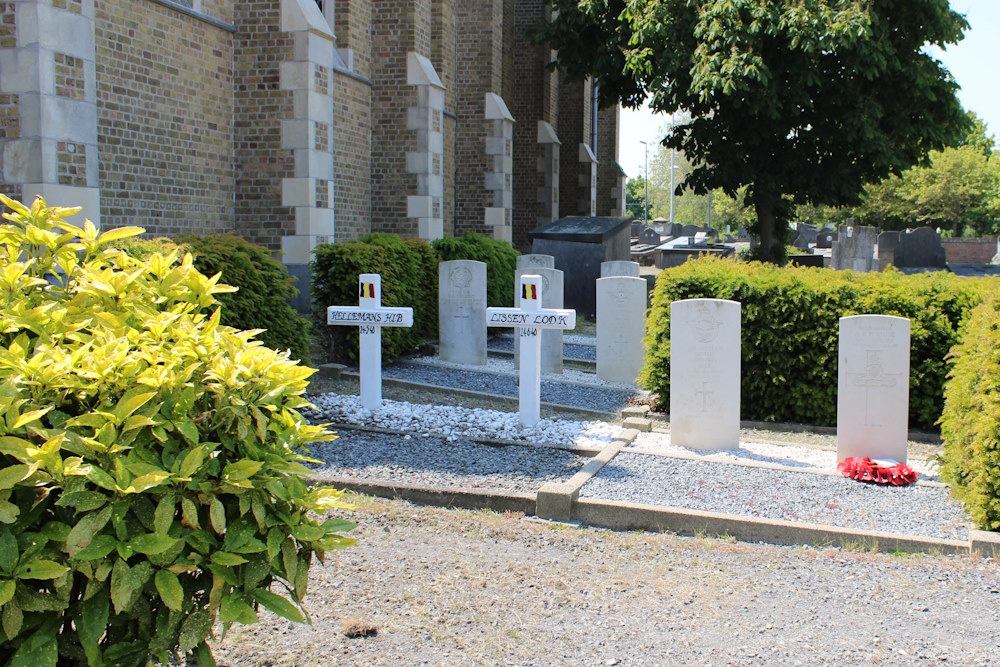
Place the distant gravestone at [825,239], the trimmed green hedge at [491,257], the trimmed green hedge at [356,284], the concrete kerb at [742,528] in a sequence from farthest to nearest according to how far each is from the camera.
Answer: the distant gravestone at [825,239] < the trimmed green hedge at [491,257] < the trimmed green hedge at [356,284] < the concrete kerb at [742,528]

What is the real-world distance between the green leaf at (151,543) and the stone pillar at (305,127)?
10507 mm

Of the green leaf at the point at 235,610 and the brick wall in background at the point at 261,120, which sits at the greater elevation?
the brick wall in background at the point at 261,120

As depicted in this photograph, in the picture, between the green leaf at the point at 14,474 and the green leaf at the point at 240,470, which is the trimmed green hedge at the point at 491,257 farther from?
the green leaf at the point at 14,474

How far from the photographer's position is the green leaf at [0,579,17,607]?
2.27 metres

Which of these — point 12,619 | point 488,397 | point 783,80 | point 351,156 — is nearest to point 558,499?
point 12,619

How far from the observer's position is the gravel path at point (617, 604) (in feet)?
12.5

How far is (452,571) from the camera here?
475 cm

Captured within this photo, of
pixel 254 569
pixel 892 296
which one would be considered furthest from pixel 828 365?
pixel 254 569

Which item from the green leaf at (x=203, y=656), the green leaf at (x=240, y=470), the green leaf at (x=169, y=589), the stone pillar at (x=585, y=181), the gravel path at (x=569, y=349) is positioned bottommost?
the gravel path at (x=569, y=349)

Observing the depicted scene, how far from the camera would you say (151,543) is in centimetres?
244

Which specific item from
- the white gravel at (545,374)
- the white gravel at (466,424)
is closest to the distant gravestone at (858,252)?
the white gravel at (545,374)

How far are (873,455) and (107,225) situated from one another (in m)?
8.56

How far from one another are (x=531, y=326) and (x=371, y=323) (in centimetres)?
162

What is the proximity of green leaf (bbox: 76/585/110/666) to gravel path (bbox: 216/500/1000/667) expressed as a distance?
1.23m
